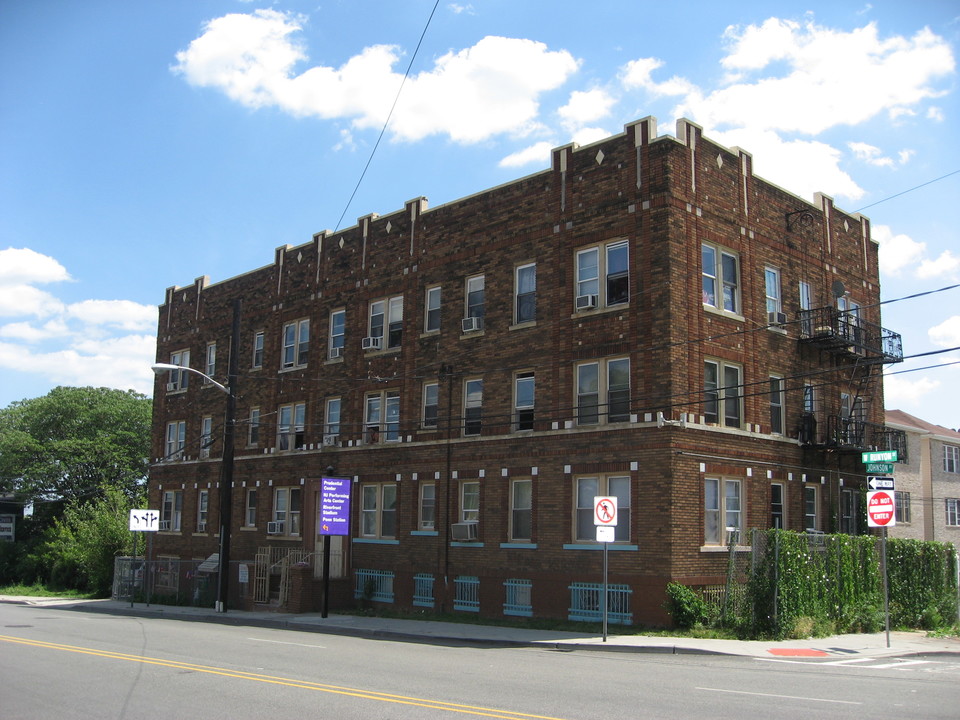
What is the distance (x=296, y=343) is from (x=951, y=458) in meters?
34.2

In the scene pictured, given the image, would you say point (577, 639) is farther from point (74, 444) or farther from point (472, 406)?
point (74, 444)

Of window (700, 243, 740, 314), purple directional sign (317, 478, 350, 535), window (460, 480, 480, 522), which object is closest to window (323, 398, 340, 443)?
purple directional sign (317, 478, 350, 535)

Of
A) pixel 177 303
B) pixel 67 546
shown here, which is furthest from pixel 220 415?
pixel 67 546

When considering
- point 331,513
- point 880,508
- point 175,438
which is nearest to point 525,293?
point 331,513

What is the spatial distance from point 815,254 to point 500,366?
10.3 meters

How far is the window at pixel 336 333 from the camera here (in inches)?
1266

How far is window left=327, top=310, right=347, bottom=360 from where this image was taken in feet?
105

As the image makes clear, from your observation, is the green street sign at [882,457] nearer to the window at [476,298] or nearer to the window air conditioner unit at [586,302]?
the window air conditioner unit at [586,302]

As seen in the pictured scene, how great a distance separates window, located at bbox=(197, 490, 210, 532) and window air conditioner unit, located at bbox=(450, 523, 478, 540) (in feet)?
50.1

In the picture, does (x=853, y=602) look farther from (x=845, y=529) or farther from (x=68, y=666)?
(x=68, y=666)

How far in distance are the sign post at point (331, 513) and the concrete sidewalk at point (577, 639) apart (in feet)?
4.04

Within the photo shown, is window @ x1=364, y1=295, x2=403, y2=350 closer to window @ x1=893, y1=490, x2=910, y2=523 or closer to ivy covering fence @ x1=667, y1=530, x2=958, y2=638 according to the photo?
ivy covering fence @ x1=667, y1=530, x2=958, y2=638

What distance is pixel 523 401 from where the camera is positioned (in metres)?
25.7

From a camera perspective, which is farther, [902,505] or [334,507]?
[902,505]
